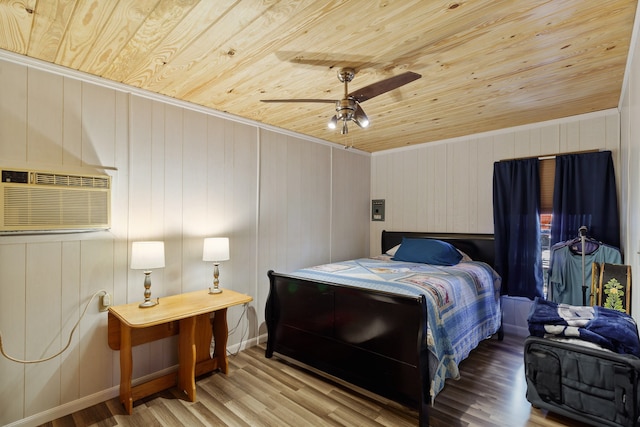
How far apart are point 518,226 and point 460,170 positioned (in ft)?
3.23

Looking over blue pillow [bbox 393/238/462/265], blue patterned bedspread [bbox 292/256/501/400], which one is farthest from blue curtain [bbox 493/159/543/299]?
blue pillow [bbox 393/238/462/265]

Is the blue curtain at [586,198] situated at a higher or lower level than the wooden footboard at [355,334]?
higher

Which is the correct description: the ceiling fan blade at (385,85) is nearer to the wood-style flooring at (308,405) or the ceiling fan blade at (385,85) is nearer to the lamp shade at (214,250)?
the lamp shade at (214,250)

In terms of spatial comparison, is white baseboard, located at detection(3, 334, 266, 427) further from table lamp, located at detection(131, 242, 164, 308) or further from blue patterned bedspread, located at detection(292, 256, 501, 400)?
blue patterned bedspread, located at detection(292, 256, 501, 400)

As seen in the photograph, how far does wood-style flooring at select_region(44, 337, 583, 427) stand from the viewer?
7.05ft

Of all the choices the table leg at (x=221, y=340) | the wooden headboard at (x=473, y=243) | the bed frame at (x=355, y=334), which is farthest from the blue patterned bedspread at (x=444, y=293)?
the table leg at (x=221, y=340)

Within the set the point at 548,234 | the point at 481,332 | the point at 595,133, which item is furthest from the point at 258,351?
the point at 595,133

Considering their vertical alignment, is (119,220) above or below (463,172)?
below

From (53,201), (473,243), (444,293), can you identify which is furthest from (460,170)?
(53,201)

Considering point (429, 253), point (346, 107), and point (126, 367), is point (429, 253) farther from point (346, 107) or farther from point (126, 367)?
point (126, 367)

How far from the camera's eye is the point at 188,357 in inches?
96.8

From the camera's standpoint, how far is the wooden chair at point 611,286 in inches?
100

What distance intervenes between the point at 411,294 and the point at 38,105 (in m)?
2.90

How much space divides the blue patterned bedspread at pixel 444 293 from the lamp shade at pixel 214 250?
729 millimetres
